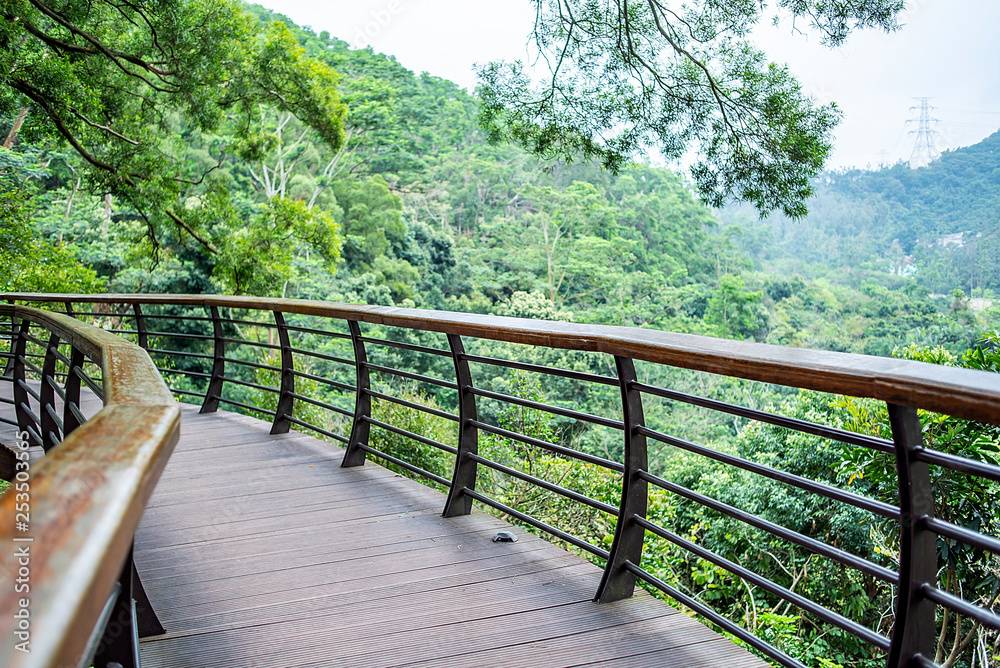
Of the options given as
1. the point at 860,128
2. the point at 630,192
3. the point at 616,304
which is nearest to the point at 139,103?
the point at 616,304

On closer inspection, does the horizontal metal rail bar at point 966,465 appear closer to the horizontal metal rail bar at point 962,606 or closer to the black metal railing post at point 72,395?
the horizontal metal rail bar at point 962,606

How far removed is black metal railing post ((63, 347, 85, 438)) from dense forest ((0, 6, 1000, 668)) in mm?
5760

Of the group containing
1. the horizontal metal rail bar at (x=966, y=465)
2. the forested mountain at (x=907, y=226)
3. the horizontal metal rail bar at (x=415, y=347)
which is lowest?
the horizontal metal rail bar at (x=415, y=347)

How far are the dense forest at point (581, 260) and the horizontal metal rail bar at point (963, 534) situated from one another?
480 centimetres

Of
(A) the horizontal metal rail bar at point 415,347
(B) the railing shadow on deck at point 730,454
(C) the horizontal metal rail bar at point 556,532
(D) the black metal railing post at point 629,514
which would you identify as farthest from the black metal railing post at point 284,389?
(D) the black metal railing post at point 629,514

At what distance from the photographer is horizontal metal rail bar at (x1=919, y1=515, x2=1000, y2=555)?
3.60 ft

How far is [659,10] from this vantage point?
7.53 metres

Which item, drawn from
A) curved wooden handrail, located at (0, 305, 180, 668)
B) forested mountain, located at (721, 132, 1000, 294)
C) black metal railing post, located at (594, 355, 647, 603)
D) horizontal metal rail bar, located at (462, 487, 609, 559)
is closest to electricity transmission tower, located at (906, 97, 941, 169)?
forested mountain, located at (721, 132, 1000, 294)

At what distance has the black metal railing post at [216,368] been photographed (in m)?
4.73

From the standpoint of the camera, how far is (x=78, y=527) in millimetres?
537

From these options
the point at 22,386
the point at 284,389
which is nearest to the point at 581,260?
the point at 284,389

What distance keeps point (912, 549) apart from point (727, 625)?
2.17ft

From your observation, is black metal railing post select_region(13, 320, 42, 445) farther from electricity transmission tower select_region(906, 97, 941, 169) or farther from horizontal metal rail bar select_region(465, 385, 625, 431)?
electricity transmission tower select_region(906, 97, 941, 169)

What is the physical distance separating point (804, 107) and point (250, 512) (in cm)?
632
